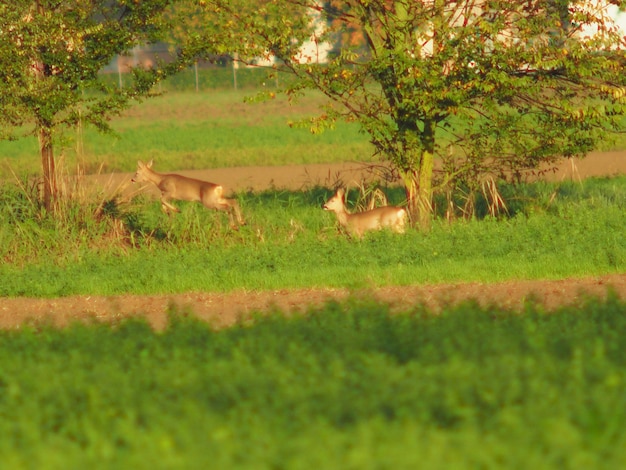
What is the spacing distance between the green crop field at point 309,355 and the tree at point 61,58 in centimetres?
61

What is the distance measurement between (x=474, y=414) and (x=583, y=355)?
4.86ft

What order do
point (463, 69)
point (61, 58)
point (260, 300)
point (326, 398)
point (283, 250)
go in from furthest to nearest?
point (61, 58), point (463, 69), point (283, 250), point (260, 300), point (326, 398)

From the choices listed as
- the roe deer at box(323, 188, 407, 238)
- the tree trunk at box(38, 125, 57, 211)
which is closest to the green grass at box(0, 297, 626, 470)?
the roe deer at box(323, 188, 407, 238)

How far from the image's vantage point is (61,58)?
16.4 metres

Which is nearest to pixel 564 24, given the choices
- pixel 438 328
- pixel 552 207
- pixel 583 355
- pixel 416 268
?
pixel 552 207

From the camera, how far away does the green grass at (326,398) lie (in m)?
5.54

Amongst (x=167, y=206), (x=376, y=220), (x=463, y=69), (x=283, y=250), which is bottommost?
(x=283, y=250)

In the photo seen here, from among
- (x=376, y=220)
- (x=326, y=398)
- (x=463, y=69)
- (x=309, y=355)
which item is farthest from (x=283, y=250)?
(x=326, y=398)

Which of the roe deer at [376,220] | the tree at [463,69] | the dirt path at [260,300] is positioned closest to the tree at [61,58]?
the tree at [463,69]

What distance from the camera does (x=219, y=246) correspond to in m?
16.1

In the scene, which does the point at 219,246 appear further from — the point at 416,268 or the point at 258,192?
the point at 258,192

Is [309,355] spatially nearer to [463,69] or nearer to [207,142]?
[463,69]

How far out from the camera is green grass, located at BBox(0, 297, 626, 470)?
218 inches

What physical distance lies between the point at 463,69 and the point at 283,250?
3.33 meters
